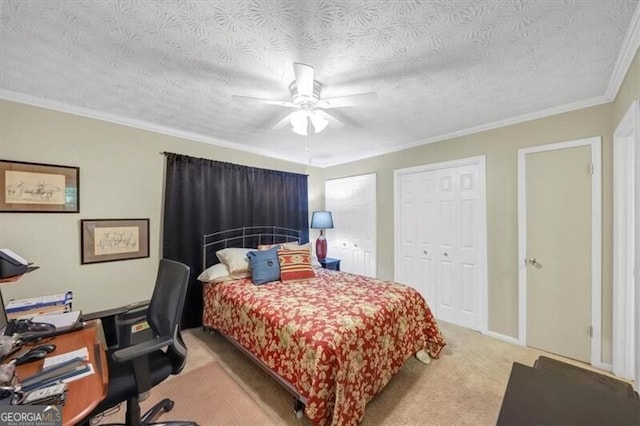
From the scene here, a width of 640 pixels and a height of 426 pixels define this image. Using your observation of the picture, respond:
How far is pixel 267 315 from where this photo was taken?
81.3 inches

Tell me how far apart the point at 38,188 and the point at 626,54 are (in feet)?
15.0

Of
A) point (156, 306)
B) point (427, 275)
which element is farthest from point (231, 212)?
point (427, 275)

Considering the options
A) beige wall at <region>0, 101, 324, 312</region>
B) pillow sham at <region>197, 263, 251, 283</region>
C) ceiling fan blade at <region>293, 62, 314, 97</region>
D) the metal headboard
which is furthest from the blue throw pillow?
ceiling fan blade at <region>293, 62, 314, 97</region>

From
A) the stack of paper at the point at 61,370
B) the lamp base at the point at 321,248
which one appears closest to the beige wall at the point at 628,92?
the stack of paper at the point at 61,370

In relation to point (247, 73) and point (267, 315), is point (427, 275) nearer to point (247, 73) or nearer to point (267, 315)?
point (267, 315)

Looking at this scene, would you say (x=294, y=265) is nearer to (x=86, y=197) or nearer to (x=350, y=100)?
(x=350, y=100)

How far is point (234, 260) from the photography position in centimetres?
300

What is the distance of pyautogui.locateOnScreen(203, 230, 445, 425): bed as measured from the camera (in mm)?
1599

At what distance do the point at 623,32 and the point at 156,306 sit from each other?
3378mm

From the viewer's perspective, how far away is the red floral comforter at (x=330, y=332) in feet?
5.24

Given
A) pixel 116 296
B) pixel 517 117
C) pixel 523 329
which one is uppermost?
pixel 517 117

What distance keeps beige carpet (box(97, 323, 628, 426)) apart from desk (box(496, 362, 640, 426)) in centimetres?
100

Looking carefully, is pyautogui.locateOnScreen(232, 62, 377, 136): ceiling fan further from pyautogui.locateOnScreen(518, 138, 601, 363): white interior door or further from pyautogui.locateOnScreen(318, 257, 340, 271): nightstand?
pyautogui.locateOnScreen(318, 257, 340, 271): nightstand

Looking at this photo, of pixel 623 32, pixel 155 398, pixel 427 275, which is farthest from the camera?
pixel 427 275
